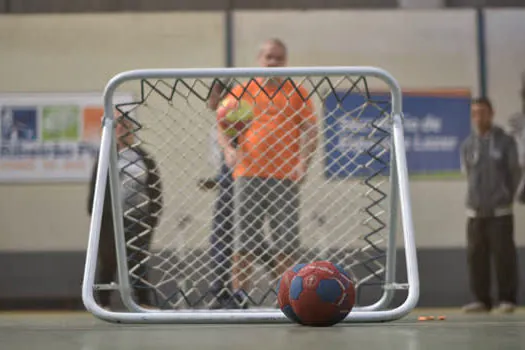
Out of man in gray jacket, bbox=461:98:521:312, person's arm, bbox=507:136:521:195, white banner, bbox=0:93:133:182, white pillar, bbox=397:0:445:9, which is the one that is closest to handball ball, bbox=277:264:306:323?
man in gray jacket, bbox=461:98:521:312

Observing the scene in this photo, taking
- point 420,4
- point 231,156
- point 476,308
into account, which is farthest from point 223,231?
point 420,4

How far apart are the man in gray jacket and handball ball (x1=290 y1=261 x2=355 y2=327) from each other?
3266 millimetres

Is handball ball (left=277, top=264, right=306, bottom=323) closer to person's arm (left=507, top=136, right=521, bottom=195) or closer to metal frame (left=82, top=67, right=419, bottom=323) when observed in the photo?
metal frame (left=82, top=67, right=419, bottom=323)

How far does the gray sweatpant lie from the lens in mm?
3225

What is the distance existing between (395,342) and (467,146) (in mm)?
3684

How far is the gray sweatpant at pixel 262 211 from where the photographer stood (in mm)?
3225

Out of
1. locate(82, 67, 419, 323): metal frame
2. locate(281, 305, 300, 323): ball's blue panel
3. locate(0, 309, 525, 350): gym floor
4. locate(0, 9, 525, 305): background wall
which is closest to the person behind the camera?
locate(0, 309, 525, 350): gym floor

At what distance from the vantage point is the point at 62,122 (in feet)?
20.7

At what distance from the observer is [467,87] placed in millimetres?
6359

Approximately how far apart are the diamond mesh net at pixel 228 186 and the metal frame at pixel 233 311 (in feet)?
0.23

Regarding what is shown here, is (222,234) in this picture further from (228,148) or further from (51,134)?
(51,134)

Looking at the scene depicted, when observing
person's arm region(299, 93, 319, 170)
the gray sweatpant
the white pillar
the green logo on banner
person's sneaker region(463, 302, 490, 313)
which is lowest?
person's sneaker region(463, 302, 490, 313)

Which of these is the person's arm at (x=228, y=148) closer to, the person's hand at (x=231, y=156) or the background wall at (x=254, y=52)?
the person's hand at (x=231, y=156)

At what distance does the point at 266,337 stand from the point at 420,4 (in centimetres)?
487
